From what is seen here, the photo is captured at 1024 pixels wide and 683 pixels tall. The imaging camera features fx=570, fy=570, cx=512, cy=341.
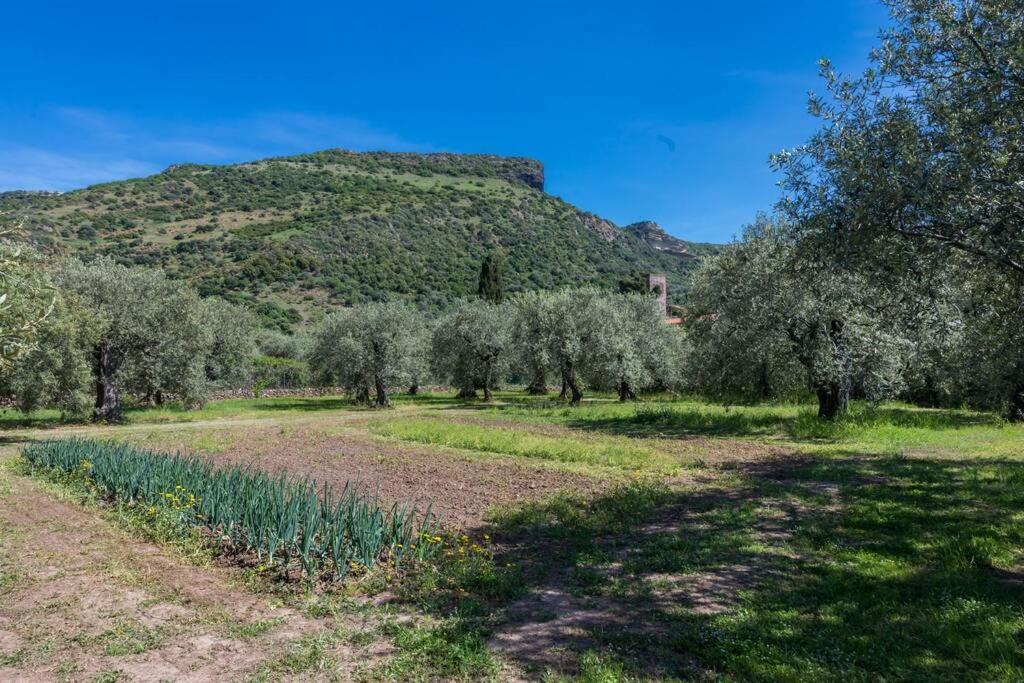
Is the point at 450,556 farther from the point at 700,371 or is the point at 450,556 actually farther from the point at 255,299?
the point at 255,299

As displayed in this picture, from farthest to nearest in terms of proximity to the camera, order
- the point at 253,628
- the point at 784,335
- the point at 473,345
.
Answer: the point at 473,345 → the point at 784,335 → the point at 253,628

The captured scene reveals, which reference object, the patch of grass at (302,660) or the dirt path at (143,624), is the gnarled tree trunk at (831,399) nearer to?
the dirt path at (143,624)

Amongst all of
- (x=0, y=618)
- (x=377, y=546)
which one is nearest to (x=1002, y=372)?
A: (x=377, y=546)

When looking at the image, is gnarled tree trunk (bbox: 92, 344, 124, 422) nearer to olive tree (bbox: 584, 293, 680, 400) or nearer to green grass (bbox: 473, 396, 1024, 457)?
green grass (bbox: 473, 396, 1024, 457)

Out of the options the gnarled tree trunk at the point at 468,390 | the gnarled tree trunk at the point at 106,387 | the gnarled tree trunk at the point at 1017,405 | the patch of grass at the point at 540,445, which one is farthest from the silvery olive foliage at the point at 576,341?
the gnarled tree trunk at the point at 106,387

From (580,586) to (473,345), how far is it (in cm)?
3535

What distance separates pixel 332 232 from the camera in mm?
89688

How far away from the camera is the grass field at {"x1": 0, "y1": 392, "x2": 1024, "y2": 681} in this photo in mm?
4609

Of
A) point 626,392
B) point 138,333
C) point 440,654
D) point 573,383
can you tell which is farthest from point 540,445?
point 626,392

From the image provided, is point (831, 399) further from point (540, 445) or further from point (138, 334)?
point (138, 334)

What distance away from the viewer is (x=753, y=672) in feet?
14.4

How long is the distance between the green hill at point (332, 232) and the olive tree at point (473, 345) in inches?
1236

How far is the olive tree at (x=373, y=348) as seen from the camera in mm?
36781

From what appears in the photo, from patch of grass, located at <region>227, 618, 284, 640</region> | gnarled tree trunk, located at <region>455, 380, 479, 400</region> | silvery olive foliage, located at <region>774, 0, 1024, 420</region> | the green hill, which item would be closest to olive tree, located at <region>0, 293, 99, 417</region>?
patch of grass, located at <region>227, 618, 284, 640</region>
